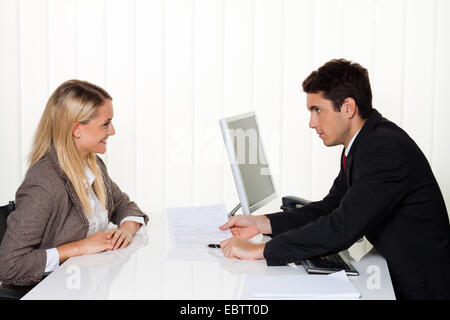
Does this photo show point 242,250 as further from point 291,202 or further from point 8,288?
point 291,202

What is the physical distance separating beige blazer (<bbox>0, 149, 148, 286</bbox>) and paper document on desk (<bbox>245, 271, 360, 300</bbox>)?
2.52 feet

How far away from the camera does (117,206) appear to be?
2.66 meters

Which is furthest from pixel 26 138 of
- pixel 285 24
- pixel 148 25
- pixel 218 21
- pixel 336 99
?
pixel 336 99

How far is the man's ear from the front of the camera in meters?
2.23

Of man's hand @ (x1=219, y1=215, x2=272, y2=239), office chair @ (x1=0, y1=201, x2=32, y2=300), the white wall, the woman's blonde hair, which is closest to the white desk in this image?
office chair @ (x1=0, y1=201, x2=32, y2=300)

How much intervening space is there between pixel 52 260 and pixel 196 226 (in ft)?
2.02

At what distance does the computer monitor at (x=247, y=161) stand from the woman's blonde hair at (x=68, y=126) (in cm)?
56

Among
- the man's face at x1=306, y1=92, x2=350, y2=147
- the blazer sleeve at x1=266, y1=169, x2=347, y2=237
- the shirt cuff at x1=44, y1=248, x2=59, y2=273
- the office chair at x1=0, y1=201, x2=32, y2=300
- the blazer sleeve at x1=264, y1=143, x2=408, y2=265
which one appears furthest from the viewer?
the blazer sleeve at x1=266, y1=169, x2=347, y2=237

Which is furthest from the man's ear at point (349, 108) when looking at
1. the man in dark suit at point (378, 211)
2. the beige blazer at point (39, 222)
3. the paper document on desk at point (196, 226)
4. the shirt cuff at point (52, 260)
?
the shirt cuff at point (52, 260)

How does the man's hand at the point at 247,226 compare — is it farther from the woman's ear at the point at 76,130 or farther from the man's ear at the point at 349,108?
the woman's ear at the point at 76,130

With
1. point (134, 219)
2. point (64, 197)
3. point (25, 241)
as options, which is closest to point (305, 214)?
point (134, 219)

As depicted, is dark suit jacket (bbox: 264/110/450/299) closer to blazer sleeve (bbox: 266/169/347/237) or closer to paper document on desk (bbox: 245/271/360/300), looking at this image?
paper document on desk (bbox: 245/271/360/300)

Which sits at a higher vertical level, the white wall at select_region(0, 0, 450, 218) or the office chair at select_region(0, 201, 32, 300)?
the white wall at select_region(0, 0, 450, 218)

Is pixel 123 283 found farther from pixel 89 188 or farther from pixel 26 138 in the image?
pixel 26 138
